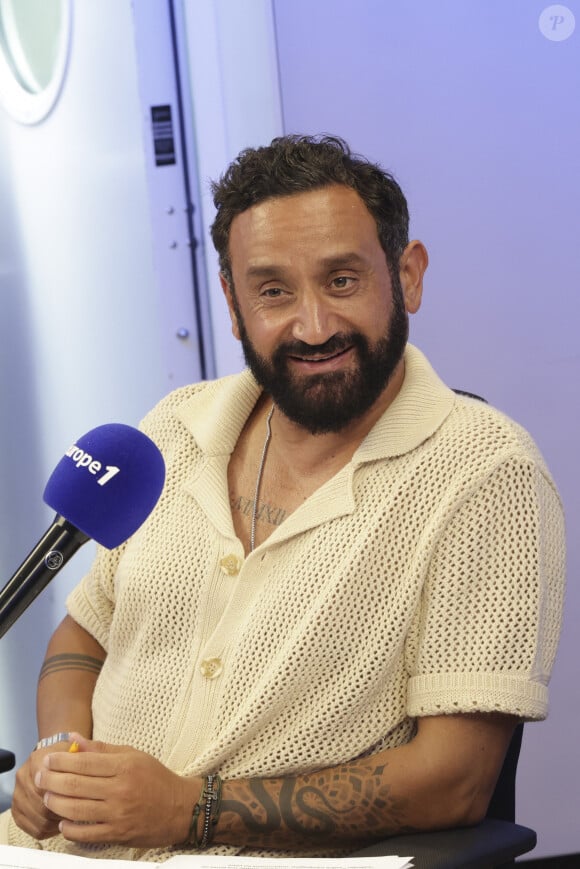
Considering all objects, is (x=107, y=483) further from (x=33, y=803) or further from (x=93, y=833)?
(x=33, y=803)

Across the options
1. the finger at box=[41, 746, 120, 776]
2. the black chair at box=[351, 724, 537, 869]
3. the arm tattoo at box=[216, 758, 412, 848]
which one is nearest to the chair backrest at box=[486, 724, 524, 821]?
the black chair at box=[351, 724, 537, 869]

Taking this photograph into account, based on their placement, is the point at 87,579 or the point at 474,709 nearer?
the point at 474,709

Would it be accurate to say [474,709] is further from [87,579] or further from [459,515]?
[87,579]

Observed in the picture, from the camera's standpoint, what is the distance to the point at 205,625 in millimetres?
1802

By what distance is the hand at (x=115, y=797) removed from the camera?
1.52 meters

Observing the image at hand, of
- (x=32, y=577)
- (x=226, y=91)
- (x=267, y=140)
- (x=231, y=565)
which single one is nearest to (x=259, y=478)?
(x=231, y=565)

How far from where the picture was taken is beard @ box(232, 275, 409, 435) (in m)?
1.80

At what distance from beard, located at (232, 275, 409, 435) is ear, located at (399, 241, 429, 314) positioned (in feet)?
0.13

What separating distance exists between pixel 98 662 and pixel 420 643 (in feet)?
2.11

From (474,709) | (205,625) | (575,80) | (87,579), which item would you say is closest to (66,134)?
(575,80)

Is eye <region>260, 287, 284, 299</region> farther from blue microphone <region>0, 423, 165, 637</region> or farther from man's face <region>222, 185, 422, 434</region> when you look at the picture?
blue microphone <region>0, 423, 165, 637</region>

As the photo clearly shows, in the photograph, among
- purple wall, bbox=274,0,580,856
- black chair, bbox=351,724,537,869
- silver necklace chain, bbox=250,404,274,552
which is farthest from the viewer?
purple wall, bbox=274,0,580,856

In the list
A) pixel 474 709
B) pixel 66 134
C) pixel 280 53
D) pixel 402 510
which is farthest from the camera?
pixel 66 134

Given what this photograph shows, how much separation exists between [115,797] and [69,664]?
1.77 ft
